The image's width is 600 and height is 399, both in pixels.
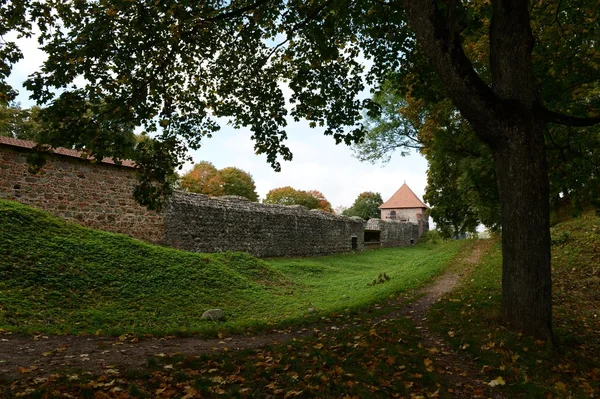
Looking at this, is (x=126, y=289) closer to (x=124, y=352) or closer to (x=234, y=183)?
(x=124, y=352)

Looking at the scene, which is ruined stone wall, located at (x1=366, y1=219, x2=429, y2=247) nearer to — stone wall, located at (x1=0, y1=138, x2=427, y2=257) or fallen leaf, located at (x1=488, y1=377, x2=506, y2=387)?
stone wall, located at (x1=0, y1=138, x2=427, y2=257)

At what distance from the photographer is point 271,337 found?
22.0 ft

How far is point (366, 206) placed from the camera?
62.2 m

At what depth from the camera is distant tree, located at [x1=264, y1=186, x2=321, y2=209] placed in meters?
54.4

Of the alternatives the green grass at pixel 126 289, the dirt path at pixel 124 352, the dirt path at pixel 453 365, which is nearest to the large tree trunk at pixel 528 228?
the dirt path at pixel 453 365

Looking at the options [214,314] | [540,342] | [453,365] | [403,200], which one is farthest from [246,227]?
[403,200]

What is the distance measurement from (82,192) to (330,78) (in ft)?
Result: 29.3

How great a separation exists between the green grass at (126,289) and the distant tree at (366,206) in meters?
48.5

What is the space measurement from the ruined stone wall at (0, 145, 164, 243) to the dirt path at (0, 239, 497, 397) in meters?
6.89

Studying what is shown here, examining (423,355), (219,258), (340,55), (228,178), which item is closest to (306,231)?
(219,258)

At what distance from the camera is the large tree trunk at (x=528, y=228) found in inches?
210

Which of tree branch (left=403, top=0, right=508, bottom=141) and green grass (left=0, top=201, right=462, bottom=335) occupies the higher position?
tree branch (left=403, top=0, right=508, bottom=141)

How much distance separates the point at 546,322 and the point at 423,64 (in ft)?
18.0

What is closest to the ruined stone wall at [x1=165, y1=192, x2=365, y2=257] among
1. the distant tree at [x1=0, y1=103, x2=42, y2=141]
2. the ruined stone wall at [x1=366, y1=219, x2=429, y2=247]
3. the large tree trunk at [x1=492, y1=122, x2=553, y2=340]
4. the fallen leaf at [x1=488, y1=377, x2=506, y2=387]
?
the ruined stone wall at [x1=366, y1=219, x2=429, y2=247]
